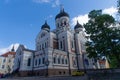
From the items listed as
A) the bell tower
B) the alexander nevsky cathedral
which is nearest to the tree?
the alexander nevsky cathedral

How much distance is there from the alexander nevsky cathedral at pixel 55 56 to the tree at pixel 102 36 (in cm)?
1288

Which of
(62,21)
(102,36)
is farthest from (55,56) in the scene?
(62,21)

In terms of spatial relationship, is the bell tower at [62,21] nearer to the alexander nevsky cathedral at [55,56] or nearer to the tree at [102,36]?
the alexander nevsky cathedral at [55,56]

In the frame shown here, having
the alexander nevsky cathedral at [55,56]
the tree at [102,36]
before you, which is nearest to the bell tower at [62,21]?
the alexander nevsky cathedral at [55,56]

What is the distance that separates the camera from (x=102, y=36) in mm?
22547

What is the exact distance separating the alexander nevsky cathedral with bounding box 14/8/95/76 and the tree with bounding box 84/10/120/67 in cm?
1288

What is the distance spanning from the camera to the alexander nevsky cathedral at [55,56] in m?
33.3

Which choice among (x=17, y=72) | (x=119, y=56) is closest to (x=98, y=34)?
(x=119, y=56)

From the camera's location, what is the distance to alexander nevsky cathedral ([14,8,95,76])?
→ 33.3 metres

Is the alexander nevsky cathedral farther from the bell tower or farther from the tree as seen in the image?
the tree

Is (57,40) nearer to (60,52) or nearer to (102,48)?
(60,52)

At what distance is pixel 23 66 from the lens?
35469 mm

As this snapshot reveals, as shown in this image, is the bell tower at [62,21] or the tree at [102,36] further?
the bell tower at [62,21]

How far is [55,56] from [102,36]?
1591 centimetres
